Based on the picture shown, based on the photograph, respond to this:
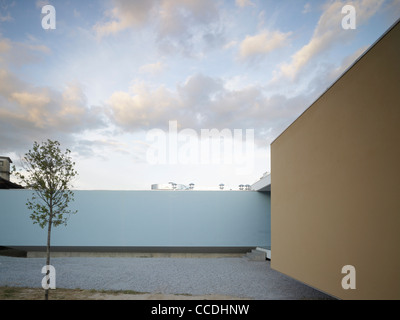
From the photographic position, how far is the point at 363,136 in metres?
3.45

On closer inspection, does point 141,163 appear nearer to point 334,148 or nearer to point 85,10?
point 85,10

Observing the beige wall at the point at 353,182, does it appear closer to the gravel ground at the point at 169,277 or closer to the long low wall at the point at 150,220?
the gravel ground at the point at 169,277

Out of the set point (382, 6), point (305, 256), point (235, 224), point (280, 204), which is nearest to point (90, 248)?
point (235, 224)

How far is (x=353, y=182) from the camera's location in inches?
144

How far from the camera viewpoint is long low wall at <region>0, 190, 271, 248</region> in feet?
41.4

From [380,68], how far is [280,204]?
425 centimetres
